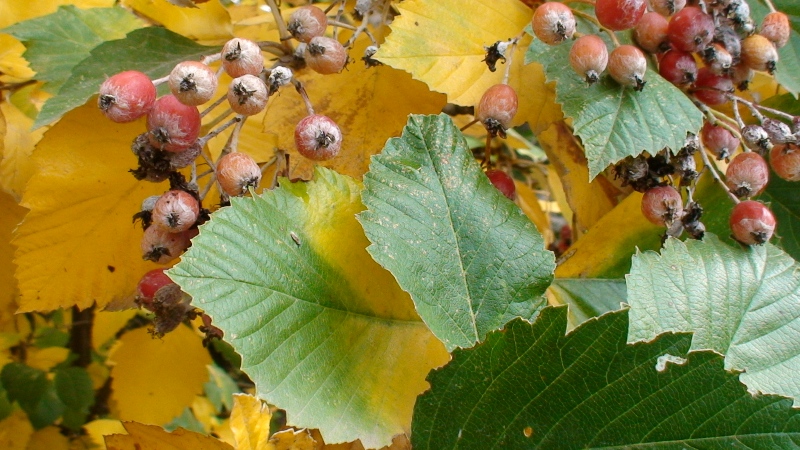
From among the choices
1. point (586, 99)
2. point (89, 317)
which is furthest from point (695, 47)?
point (89, 317)

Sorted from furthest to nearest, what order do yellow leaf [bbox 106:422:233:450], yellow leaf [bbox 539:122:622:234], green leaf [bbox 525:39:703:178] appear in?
1. yellow leaf [bbox 539:122:622:234]
2. green leaf [bbox 525:39:703:178]
3. yellow leaf [bbox 106:422:233:450]

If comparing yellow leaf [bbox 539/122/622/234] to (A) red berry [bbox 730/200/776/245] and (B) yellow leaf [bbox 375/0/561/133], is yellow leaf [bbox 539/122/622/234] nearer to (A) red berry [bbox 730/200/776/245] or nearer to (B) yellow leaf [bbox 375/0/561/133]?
(B) yellow leaf [bbox 375/0/561/133]

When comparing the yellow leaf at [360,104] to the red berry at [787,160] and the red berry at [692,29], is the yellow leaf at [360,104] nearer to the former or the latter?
the red berry at [692,29]

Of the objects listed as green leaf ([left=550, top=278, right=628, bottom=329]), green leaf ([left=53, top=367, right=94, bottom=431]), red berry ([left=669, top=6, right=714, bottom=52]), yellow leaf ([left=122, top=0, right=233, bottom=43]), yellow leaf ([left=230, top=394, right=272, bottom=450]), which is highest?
red berry ([left=669, top=6, right=714, bottom=52])

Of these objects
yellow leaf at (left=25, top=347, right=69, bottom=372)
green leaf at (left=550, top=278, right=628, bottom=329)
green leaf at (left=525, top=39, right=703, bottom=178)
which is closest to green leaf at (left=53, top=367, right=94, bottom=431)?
yellow leaf at (left=25, top=347, right=69, bottom=372)

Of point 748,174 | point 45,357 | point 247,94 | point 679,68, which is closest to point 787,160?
point 748,174

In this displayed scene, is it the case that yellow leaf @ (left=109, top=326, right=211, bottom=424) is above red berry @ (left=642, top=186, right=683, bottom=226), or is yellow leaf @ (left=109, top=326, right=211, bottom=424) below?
below

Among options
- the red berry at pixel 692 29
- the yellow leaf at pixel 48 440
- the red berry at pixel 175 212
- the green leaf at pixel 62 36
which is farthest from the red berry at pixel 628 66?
the yellow leaf at pixel 48 440
